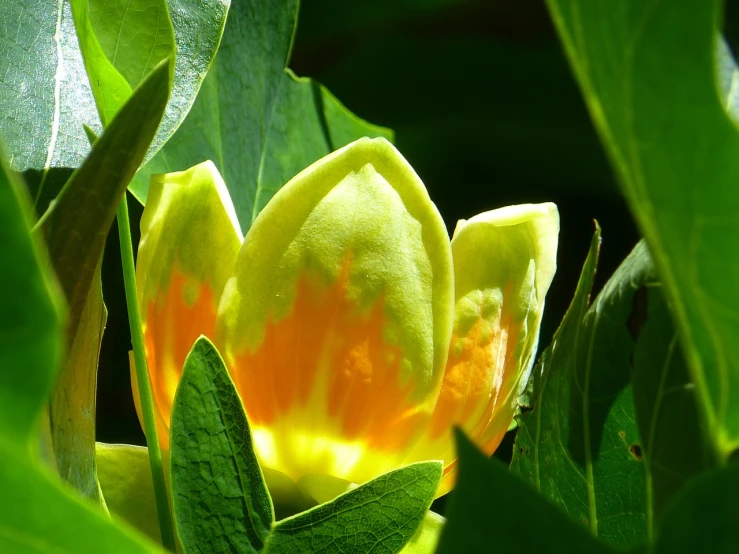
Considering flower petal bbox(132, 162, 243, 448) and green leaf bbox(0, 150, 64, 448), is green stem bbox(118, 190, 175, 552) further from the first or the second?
green leaf bbox(0, 150, 64, 448)

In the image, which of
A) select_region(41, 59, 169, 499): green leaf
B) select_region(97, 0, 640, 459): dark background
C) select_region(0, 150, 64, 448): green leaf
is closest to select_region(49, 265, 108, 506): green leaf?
select_region(41, 59, 169, 499): green leaf

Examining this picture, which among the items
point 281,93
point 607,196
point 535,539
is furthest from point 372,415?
point 607,196

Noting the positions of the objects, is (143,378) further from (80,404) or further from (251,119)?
(251,119)

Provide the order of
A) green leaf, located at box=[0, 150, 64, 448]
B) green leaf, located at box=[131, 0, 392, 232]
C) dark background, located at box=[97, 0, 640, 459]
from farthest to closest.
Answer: dark background, located at box=[97, 0, 640, 459], green leaf, located at box=[131, 0, 392, 232], green leaf, located at box=[0, 150, 64, 448]

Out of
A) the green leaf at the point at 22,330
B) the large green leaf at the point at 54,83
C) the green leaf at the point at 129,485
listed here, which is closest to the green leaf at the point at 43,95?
the large green leaf at the point at 54,83

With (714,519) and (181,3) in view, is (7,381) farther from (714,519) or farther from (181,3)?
(181,3)

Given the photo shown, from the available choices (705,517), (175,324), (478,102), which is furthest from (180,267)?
(478,102)

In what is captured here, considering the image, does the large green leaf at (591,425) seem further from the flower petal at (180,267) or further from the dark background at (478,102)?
the dark background at (478,102)
